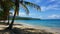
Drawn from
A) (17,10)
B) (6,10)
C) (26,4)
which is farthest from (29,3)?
(6,10)

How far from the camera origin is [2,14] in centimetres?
1680

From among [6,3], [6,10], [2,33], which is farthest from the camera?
[6,10]

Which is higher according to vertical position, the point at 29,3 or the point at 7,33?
the point at 29,3

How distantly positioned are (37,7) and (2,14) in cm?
393

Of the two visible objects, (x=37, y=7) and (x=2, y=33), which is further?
(x=37, y=7)

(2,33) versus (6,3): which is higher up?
(6,3)

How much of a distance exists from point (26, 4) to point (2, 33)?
391 centimetres

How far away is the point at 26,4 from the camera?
15.3 meters

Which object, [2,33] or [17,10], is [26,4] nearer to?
[17,10]

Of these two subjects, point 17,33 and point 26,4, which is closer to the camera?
point 17,33

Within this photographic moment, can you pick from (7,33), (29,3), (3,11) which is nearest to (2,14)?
(3,11)

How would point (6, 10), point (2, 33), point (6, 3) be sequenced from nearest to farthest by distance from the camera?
point (2, 33), point (6, 3), point (6, 10)

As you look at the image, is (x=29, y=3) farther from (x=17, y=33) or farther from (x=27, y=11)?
(x=17, y=33)

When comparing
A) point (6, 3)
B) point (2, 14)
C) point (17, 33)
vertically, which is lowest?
point (17, 33)
